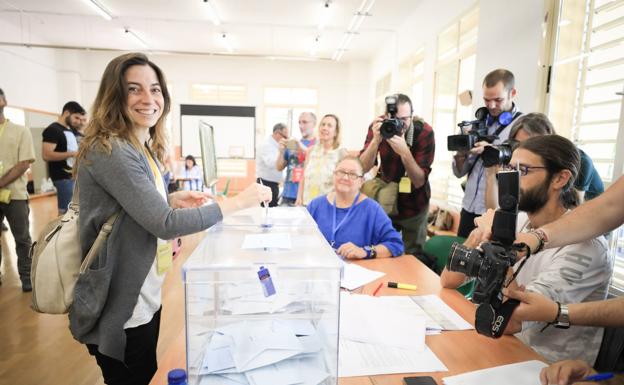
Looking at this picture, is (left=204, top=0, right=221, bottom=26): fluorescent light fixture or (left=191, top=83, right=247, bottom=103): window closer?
(left=204, top=0, right=221, bottom=26): fluorescent light fixture

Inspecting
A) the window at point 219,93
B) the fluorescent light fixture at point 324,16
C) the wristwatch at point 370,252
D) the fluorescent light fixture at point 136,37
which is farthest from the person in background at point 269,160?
the window at point 219,93

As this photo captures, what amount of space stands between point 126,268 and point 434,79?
4892 mm

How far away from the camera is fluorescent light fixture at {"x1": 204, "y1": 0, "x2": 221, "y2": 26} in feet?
18.5

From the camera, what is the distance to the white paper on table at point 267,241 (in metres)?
0.99

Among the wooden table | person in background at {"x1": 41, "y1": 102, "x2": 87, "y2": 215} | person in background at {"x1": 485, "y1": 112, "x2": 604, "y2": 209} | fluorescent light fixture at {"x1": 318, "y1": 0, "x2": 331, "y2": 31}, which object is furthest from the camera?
fluorescent light fixture at {"x1": 318, "y1": 0, "x2": 331, "y2": 31}

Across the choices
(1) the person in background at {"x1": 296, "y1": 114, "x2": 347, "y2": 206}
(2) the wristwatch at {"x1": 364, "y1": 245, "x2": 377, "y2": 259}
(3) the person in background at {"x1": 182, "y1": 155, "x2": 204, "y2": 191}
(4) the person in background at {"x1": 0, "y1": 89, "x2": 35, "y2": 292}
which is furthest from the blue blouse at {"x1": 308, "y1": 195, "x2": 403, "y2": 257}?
(3) the person in background at {"x1": 182, "y1": 155, "x2": 204, "y2": 191}

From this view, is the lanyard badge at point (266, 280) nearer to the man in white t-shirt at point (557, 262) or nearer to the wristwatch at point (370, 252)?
the man in white t-shirt at point (557, 262)

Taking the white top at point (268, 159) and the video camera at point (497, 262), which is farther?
the white top at point (268, 159)

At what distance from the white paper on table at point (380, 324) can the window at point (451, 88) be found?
300cm

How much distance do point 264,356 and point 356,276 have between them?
821 millimetres

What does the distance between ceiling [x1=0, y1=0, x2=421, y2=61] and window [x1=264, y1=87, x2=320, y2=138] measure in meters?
1.19

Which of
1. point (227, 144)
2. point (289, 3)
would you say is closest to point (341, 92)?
point (227, 144)

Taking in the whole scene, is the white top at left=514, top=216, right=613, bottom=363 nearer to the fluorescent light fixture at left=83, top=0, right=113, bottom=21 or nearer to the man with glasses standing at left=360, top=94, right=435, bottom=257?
the man with glasses standing at left=360, top=94, right=435, bottom=257

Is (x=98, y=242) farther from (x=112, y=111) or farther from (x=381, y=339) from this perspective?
(x=381, y=339)
